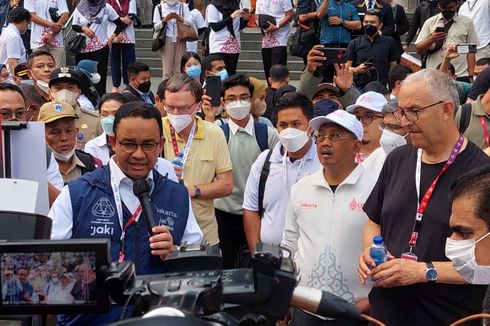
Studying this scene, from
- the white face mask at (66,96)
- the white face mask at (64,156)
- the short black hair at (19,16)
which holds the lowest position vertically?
the white face mask at (64,156)

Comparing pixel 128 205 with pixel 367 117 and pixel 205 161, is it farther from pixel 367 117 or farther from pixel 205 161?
pixel 367 117

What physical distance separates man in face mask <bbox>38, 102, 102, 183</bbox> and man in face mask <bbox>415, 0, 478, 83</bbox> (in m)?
7.13

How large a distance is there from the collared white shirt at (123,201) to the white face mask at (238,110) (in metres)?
3.25

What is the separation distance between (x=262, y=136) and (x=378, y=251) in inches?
121

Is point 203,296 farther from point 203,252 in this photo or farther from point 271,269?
point 203,252

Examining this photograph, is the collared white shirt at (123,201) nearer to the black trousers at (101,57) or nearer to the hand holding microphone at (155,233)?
the hand holding microphone at (155,233)

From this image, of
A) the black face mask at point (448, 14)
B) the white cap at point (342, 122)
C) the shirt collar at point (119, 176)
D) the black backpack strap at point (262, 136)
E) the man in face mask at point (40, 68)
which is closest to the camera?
the shirt collar at point (119, 176)

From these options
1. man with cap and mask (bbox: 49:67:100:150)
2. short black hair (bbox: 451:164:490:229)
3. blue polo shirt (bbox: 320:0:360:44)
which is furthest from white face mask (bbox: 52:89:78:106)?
blue polo shirt (bbox: 320:0:360:44)

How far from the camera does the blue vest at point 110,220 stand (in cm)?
409

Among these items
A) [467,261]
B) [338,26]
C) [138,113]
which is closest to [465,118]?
[467,261]

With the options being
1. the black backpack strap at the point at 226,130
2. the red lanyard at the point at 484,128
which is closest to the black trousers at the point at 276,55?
the black backpack strap at the point at 226,130

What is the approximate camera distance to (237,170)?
7305mm

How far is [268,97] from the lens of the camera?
1010 centimetres

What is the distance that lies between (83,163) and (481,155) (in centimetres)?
287
